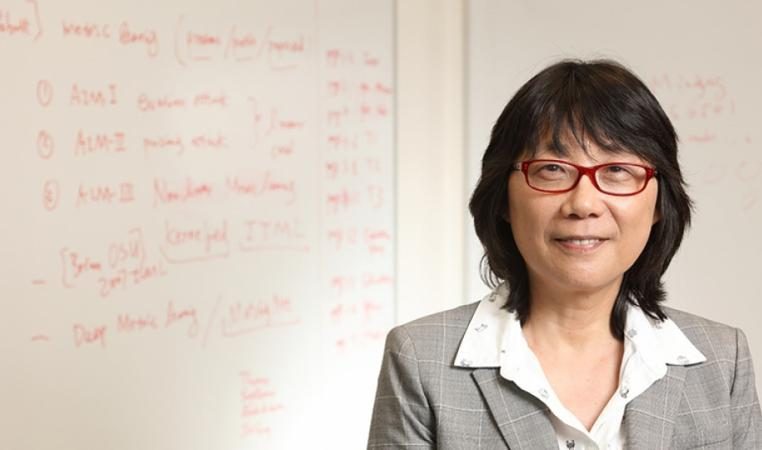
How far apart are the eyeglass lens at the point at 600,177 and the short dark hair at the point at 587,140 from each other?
1.0 inches

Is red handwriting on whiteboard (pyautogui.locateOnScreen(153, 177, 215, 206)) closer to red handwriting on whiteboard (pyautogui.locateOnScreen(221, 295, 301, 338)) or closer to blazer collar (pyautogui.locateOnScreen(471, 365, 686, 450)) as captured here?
red handwriting on whiteboard (pyautogui.locateOnScreen(221, 295, 301, 338))

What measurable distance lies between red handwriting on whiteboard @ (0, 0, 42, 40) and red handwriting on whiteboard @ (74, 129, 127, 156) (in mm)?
211

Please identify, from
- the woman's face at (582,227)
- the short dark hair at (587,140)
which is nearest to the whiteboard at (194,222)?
the short dark hair at (587,140)

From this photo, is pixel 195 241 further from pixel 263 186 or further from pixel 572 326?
pixel 572 326

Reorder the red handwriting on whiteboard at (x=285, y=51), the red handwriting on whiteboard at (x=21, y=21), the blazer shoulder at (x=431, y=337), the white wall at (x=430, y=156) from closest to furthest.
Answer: the blazer shoulder at (x=431, y=337)
the red handwriting on whiteboard at (x=21, y=21)
the red handwriting on whiteboard at (x=285, y=51)
the white wall at (x=430, y=156)

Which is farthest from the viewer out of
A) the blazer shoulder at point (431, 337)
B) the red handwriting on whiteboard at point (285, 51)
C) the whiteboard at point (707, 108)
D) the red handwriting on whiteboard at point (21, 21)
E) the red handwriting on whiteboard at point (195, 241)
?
the whiteboard at point (707, 108)

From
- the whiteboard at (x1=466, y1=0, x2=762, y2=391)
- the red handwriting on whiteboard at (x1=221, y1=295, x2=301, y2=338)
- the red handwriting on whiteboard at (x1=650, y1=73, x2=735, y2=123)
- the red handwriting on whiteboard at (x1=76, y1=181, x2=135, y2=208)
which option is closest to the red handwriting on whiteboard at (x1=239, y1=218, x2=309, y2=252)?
the red handwriting on whiteboard at (x1=221, y1=295, x2=301, y2=338)

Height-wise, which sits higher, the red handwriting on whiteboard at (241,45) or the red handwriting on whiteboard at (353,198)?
the red handwriting on whiteboard at (241,45)

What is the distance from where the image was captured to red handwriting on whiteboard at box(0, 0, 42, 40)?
198cm

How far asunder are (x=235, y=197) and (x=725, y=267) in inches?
48.6

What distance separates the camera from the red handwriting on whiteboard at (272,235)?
252 cm

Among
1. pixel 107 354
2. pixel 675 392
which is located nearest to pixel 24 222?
pixel 107 354

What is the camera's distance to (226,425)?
2.48 m

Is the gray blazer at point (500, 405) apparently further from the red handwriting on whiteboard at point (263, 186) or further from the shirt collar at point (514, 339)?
the red handwriting on whiteboard at point (263, 186)
